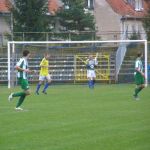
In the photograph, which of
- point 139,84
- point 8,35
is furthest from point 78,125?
point 8,35

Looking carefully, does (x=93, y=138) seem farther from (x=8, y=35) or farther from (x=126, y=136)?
(x=8, y=35)

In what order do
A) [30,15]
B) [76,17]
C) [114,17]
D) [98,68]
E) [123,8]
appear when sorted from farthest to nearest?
[123,8]
[114,17]
[76,17]
[30,15]
[98,68]

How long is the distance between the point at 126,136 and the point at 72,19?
46749 millimetres

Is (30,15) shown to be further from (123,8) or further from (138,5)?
(138,5)

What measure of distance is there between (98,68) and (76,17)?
13.8 m

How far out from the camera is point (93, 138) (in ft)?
43.1

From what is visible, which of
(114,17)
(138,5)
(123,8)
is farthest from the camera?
(138,5)

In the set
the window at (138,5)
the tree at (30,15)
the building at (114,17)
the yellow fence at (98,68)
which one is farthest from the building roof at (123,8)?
the yellow fence at (98,68)

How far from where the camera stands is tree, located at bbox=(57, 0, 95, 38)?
58.8 metres

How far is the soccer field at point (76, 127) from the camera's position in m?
12.3

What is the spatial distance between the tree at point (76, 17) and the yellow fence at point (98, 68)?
13.0 meters

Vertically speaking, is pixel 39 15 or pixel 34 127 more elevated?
pixel 39 15

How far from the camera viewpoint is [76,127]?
49.7ft

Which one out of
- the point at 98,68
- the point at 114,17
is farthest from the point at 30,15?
the point at 114,17
